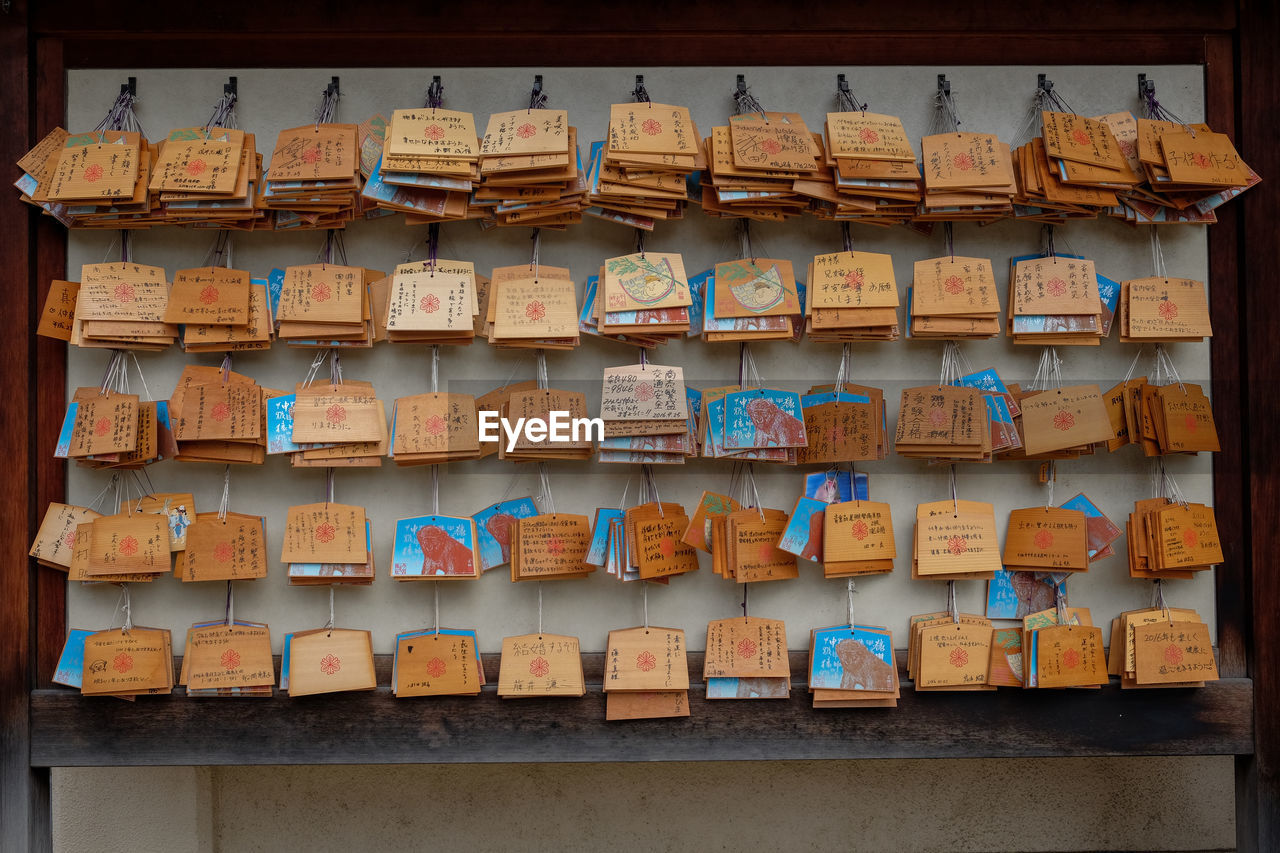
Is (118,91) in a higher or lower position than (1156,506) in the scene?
higher

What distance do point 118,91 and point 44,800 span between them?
1.70m

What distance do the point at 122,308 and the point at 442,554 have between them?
3.03 feet

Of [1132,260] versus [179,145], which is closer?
[179,145]

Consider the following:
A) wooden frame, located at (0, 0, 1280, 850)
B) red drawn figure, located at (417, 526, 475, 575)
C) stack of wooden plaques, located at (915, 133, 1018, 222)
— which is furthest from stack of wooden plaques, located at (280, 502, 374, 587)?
stack of wooden plaques, located at (915, 133, 1018, 222)

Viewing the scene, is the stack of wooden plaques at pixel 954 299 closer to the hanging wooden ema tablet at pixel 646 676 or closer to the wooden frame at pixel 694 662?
the wooden frame at pixel 694 662

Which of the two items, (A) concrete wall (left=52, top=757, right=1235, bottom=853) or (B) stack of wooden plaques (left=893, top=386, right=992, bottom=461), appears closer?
(B) stack of wooden plaques (left=893, top=386, right=992, bottom=461)

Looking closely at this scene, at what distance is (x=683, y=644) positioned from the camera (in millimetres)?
2064

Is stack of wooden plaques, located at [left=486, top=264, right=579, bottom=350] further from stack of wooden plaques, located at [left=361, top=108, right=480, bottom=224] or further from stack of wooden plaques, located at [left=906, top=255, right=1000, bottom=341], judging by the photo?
stack of wooden plaques, located at [left=906, top=255, right=1000, bottom=341]

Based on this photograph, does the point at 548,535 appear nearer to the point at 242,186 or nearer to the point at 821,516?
the point at 821,516

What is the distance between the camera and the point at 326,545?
80.0 inches

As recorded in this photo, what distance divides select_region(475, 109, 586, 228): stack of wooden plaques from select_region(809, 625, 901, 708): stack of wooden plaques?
3.82 feet

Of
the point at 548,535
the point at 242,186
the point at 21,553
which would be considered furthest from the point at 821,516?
the point at 21,553

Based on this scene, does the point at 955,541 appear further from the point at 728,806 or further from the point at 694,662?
the point at 728,806

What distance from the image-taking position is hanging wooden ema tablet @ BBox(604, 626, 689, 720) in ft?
6.66
